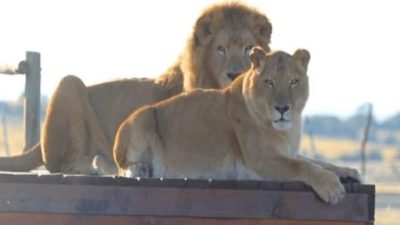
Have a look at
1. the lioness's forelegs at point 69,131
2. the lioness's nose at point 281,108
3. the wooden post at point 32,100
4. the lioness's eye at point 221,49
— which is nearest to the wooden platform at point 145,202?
the lioness's nose at point 281,108

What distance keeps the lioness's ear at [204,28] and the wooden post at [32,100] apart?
143cm

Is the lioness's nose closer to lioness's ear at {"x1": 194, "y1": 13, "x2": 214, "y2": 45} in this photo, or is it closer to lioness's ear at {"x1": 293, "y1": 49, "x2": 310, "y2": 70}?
lioness's ear at {"x1": 293, "y1": 49, "x2": 310, "y2": 70}

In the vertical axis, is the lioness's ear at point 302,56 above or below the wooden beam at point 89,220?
above

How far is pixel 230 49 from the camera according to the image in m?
9.45

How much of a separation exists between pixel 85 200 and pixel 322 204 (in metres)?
1.09

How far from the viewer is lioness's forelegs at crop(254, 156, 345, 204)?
649cm

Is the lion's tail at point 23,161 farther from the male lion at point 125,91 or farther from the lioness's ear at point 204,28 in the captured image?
the lioness's ear at point 204,28

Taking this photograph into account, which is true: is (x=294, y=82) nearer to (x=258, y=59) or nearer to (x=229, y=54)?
(x=258, y=59)

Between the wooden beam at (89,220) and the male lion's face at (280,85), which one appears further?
the male lion's face at (280,85)

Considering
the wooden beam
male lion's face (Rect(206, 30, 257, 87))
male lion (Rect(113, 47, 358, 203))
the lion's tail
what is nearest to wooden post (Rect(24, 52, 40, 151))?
the lion's tail

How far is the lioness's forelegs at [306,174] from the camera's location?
6.49m

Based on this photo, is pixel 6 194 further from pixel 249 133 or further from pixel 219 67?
pixel 219 67

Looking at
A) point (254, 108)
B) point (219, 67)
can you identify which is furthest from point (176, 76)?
point (254, 108)

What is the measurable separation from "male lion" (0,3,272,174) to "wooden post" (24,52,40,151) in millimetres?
874
